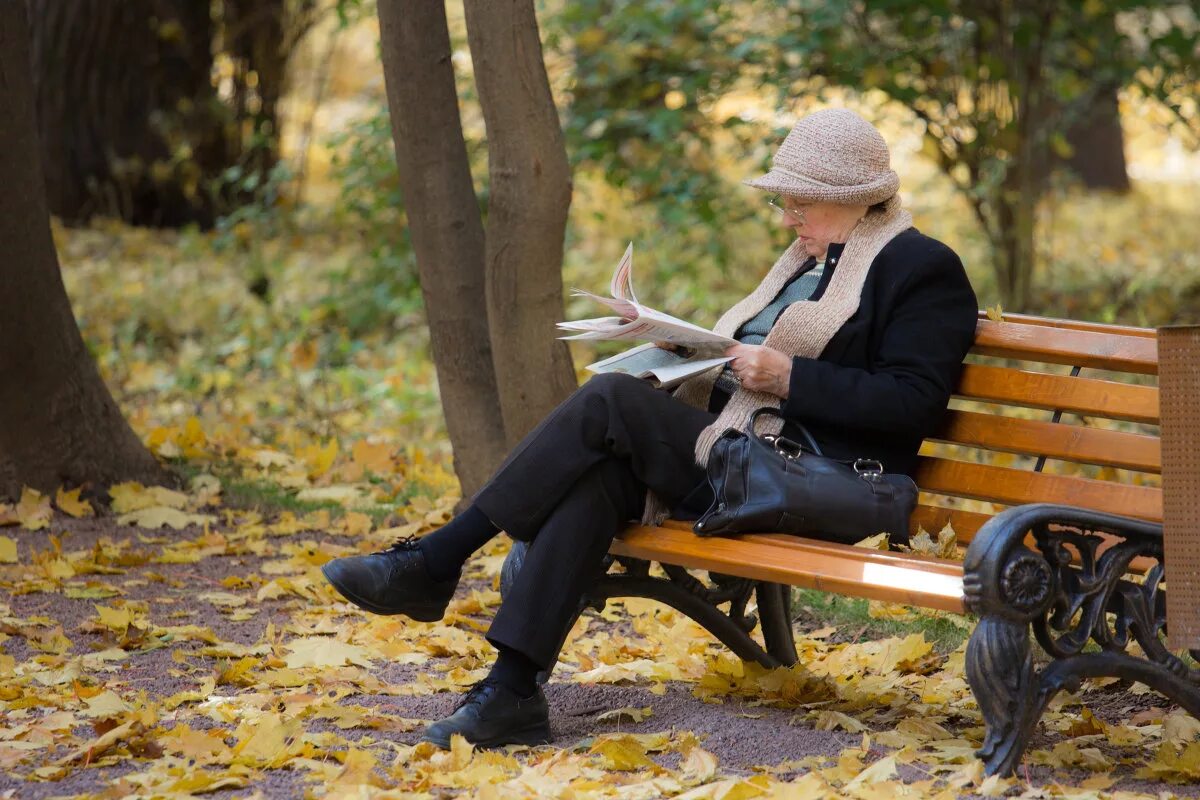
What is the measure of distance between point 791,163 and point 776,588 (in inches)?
42.4

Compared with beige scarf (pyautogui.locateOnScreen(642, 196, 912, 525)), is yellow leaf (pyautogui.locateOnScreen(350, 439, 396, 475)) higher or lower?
lower

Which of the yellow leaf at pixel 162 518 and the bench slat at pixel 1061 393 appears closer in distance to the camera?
the bench slat at pixel 1061 393

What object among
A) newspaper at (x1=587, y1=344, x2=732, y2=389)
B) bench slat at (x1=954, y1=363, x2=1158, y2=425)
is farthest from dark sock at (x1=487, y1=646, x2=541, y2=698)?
bench slat at (x1=954, y1=363, x2=1158, y2=425)

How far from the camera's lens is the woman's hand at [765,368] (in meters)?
3.37

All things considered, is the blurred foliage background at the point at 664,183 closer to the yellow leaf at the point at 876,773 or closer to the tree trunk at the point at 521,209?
the tree trunk at the point at 521,209

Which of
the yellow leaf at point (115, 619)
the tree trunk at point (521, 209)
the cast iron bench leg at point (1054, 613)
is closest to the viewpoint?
the cast iron bench leg at point (1054, 613)

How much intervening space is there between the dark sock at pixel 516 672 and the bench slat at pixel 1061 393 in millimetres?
1210

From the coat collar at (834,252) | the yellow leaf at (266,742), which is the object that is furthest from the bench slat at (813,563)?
the yellow leaf at (266,742)

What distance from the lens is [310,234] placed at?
37.3 ft

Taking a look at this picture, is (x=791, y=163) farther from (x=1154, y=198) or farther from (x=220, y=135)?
(x=1154, y=198)

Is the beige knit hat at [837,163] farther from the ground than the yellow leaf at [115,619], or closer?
farther from the ground

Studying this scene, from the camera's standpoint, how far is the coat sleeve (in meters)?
3.33

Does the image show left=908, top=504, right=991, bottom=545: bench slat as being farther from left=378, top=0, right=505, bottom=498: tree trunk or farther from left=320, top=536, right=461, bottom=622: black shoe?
left=378, top=0, right=505, bottom=498: tree trunk

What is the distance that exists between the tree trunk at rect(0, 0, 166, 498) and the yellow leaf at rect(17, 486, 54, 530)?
Result: 68 millimetres
